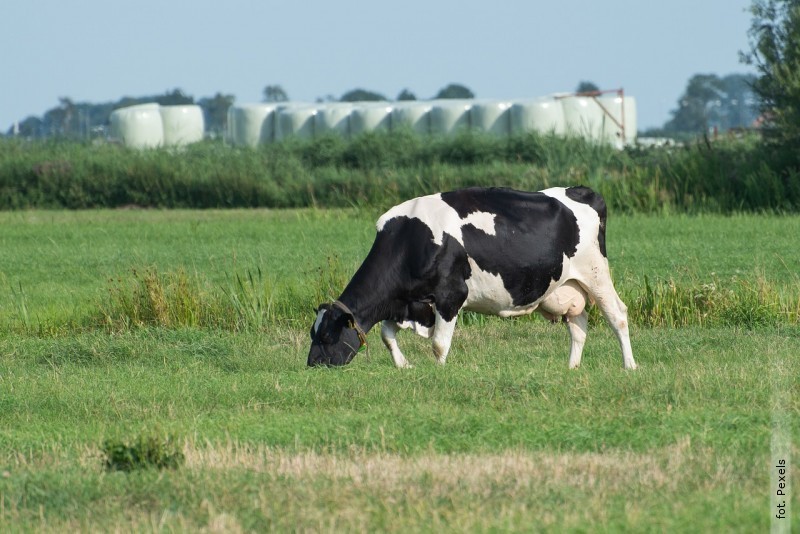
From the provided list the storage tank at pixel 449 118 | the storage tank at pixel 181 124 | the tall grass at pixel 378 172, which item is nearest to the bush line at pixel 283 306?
the tall grass at pixel 378 172

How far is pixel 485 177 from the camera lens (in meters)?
36.8

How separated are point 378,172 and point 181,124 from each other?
20.8 meters

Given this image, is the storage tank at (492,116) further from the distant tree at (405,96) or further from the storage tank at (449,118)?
the distant tree at (405,96)

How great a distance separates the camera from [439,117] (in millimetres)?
53781

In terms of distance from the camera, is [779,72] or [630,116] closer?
Result: [779,72]

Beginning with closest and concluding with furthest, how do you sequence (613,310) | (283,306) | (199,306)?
(613,310)
(199,306)
(283,306)

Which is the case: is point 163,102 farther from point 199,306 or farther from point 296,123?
point 199,306

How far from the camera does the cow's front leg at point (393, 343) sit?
11750mm

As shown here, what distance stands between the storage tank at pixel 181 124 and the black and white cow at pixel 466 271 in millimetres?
46861

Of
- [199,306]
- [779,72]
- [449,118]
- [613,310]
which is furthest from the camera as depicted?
[449,118]

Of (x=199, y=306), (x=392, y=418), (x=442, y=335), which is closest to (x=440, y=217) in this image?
(x=442, y=335)

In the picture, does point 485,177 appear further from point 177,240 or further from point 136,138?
point 136,138

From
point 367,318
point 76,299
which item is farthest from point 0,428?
point 76,299

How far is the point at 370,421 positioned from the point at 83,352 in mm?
5036
